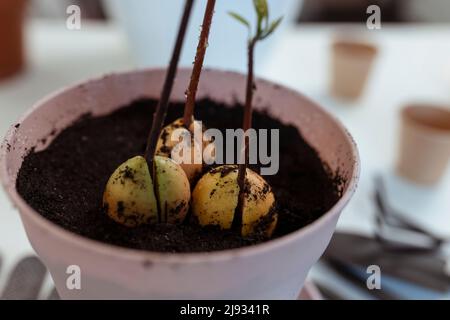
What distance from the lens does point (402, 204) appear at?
2.09 ft

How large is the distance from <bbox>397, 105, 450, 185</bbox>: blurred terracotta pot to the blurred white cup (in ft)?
0.71

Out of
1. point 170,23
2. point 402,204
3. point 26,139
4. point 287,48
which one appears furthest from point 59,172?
point 287,48

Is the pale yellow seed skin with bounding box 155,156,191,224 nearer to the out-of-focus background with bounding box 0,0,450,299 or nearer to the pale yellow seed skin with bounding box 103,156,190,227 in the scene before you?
the pale yellow seed skin with bounding box 103,156,190,227

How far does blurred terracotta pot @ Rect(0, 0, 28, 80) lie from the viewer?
30.2 inches

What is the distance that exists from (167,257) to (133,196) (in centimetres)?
7

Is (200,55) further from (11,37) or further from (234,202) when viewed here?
(11,37)

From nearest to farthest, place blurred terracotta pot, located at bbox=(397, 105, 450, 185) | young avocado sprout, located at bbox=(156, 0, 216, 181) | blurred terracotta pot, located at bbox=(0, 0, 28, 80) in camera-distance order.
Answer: young avocado sprout, located at bbox=(156, 0, 216, 181) → blurred terracotta pot, located at bbox=(397, 105, 450, 185) → blurred terracotta pot, located at bbox=(0, 0, 28, 80)

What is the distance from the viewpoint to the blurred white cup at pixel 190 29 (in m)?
0.62

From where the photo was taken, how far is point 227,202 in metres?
0.32

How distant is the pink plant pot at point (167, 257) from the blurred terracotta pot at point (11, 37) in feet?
1.52

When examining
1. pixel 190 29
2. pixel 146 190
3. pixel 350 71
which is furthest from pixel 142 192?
pixel 350 71

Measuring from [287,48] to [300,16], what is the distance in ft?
3.39

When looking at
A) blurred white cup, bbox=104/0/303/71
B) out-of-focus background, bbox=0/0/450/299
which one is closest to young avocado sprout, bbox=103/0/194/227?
out-of-focus background, bbox=0/0/450/299

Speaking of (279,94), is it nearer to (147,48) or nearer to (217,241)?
(217,241)
